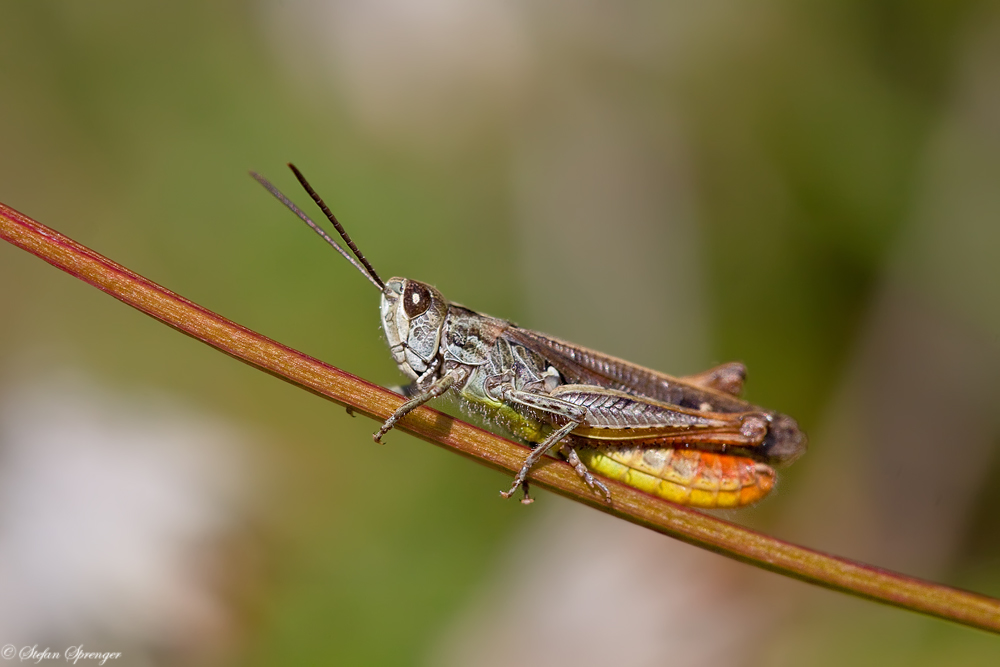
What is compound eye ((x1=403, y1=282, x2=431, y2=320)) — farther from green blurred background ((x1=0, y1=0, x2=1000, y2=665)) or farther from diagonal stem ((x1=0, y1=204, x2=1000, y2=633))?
green blurred background ((x1=0, y1=0, x2=1000, y2=665))

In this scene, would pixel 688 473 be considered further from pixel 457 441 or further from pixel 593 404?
pixel 457 441

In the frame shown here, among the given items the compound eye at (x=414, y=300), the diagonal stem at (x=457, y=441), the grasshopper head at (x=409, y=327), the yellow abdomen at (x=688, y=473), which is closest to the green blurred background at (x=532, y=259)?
the yellow abdomen at (x=688, y=473)

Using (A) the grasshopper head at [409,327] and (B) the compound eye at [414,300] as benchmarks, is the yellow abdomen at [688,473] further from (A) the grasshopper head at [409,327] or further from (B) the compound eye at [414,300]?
(B) the compound eye at [414,300]

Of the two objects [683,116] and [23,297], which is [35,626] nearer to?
[23,297]

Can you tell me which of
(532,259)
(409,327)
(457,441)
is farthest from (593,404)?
(532,259)

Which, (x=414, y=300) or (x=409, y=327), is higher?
(x=414, y=300)

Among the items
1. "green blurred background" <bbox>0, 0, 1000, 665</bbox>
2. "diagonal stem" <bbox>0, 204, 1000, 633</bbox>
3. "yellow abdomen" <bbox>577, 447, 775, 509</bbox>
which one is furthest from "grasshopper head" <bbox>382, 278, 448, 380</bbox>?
"green blurred background" <bbox>0, 0, 1000, 665</bbox>

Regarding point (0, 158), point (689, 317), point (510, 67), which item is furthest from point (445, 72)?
point (0, 158)
